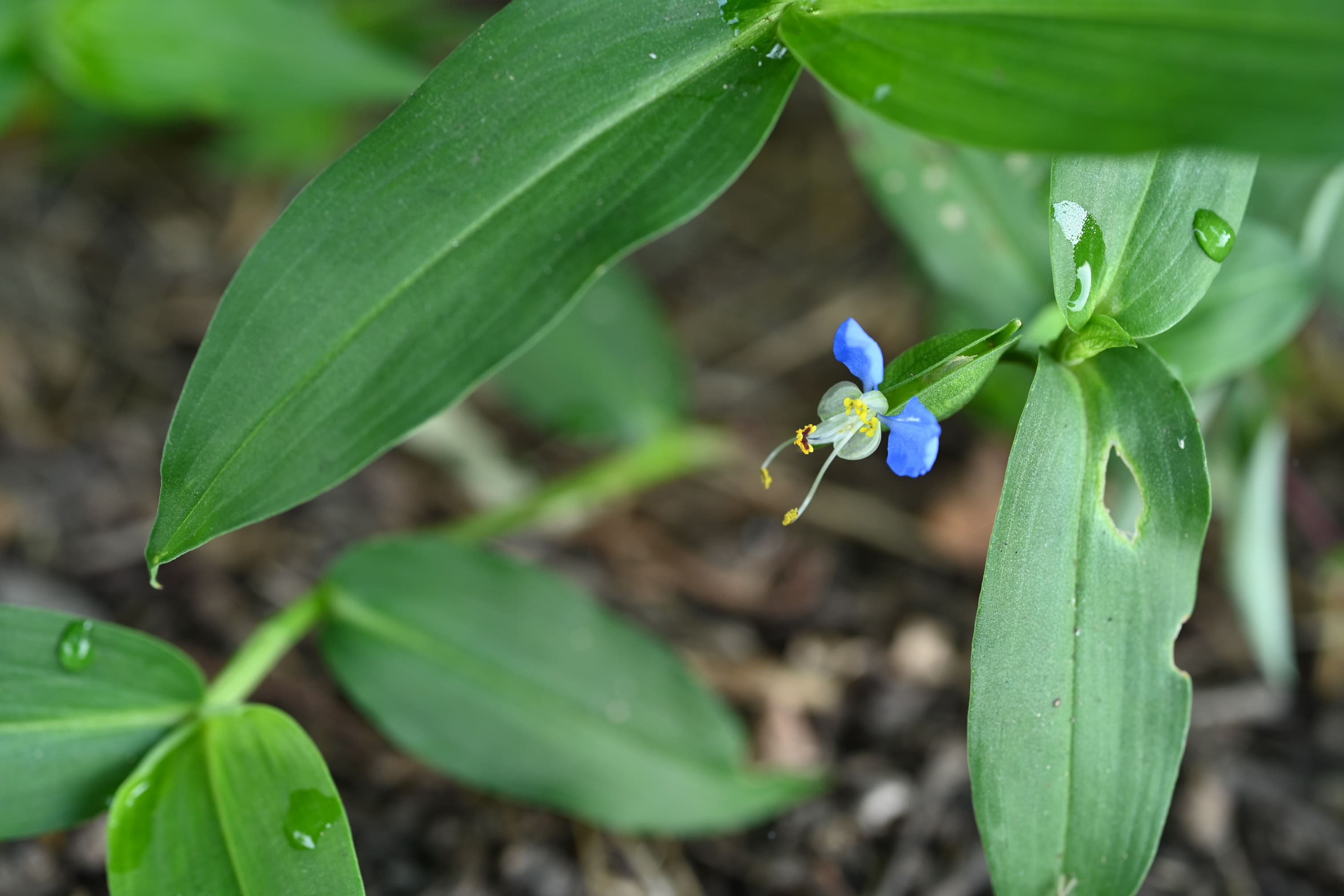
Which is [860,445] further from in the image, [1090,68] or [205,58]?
[205,58]

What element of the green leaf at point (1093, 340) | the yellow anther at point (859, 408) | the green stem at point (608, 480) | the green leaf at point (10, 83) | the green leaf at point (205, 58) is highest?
the green leaf at point (10, 83)

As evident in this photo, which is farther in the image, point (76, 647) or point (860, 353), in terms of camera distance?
point (76, 647)

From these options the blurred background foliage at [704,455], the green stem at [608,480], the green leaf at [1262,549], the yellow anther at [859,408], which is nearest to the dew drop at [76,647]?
the blurred background foliage at [704,455]

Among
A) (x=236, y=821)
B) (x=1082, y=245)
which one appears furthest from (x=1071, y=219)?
(x=236, y=821)

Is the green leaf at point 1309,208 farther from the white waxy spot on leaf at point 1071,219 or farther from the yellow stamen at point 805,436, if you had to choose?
the yellow stamen at point 805,436

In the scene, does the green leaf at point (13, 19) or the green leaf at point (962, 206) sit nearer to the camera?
the green leaf at point (962, 206)

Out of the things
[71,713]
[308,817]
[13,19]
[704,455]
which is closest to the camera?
[308,817]

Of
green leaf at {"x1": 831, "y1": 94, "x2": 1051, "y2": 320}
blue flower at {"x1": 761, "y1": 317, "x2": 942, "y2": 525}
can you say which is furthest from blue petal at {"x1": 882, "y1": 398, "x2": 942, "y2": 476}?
green leaf at {"x1": 831, "y1": 94, "x2": 1051, "y2": 320}
